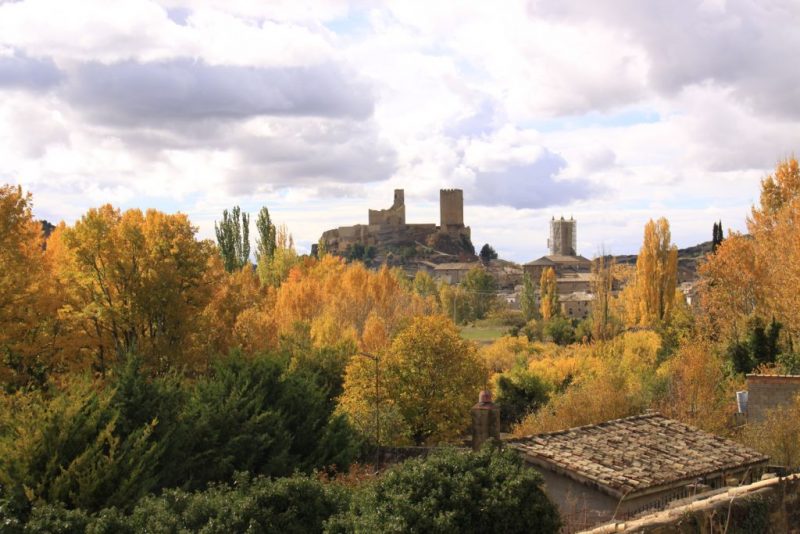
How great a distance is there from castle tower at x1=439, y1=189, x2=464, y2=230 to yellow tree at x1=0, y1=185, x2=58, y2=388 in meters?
151

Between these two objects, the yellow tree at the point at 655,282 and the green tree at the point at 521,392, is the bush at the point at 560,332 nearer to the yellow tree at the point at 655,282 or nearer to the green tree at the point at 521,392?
the yellow tree at the point at 655,282

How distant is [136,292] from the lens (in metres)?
28.1

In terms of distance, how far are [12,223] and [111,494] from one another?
42.8 ft

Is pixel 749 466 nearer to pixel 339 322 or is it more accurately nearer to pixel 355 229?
pixel 339 322

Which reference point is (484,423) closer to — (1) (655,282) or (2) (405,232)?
(1) (655,282)

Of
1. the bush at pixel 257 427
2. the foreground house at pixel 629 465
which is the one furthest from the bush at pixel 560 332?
the bush at pixel 257 427

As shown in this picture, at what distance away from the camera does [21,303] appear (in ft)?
77.6

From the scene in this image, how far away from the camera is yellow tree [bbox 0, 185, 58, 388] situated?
23281mm

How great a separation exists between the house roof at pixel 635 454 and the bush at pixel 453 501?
7.43m

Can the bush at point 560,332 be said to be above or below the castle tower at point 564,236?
below

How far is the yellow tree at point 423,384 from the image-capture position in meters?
31.3

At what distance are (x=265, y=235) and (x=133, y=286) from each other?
47065mm

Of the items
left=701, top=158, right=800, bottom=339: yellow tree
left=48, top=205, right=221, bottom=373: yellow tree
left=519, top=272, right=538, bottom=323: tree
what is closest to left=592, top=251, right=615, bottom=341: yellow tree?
left=701, top=158, right=800, bottom=339: yellow tree

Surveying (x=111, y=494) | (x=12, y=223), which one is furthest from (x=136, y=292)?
(x=111, y=494)
